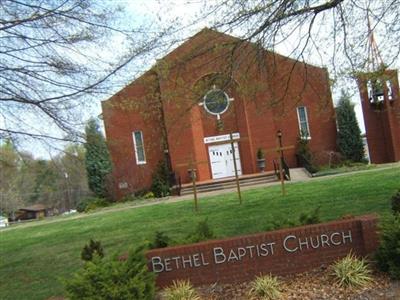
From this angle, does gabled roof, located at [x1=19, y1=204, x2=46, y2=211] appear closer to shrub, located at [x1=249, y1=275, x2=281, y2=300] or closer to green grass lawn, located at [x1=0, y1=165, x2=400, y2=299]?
green grass lawn, located at [x1=0, y1=165, x2=400, y2=299]

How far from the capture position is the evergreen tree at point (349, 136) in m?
34.2

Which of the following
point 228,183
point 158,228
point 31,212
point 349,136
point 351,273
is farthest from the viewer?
point 31,212

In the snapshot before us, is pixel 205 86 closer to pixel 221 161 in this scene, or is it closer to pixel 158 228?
pixel 158 228

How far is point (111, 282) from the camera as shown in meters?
6.35

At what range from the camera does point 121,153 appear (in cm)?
1158

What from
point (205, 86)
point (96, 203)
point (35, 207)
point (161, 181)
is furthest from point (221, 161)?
point (35, 207)

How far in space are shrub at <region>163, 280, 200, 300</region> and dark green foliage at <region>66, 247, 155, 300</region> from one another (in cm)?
26

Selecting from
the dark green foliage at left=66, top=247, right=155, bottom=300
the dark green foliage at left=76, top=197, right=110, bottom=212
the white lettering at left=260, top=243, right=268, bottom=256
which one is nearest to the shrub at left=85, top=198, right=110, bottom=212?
the dark green foliage at left=76, top=197, right=110, bottom=212

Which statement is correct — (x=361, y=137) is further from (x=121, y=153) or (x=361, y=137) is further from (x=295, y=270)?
(x=295, y=270)

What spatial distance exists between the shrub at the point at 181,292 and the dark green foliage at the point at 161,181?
2611 centimetres

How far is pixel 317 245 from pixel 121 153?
5421 mm

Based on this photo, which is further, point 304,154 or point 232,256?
point 304,154

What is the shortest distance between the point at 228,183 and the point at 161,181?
4.74 m

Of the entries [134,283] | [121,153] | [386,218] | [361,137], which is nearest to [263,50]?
[121,153]
